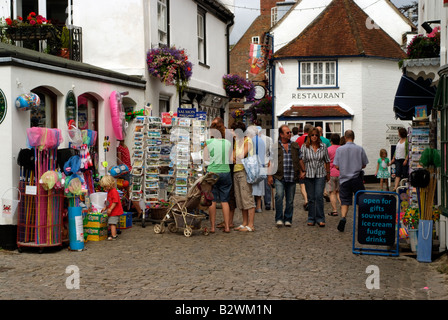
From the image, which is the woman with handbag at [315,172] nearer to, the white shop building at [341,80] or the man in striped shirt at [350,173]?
the man in striped shirt at [350,173]

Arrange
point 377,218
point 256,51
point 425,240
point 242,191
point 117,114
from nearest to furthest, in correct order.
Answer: point 425,240, point 377,218, point 242,191, point 117,114, point 256,51

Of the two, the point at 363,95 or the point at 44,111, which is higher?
the point at 363,95

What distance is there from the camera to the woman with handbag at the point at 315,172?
11.9 m

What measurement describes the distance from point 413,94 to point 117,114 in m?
6.43

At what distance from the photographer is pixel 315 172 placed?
11.9 metres

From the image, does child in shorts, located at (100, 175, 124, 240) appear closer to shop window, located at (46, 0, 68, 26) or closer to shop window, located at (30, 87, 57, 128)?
shop window, located at (30, 87, 57, 128)

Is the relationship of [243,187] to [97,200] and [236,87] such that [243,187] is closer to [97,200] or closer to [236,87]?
[97,200]

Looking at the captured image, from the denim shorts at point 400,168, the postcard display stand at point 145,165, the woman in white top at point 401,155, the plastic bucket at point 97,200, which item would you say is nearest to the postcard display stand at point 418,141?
the woman in white top at point 401,155

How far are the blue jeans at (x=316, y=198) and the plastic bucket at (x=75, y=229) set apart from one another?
4829 millimetres

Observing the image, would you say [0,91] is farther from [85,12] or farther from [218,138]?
[85,12]

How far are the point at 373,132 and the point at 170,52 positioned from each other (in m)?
15.4

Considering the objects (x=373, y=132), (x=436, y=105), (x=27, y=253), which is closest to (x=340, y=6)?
(x=373, y=132)

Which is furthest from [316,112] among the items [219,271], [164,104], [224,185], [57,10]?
[219,271]

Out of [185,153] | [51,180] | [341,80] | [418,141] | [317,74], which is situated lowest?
[51,180]
